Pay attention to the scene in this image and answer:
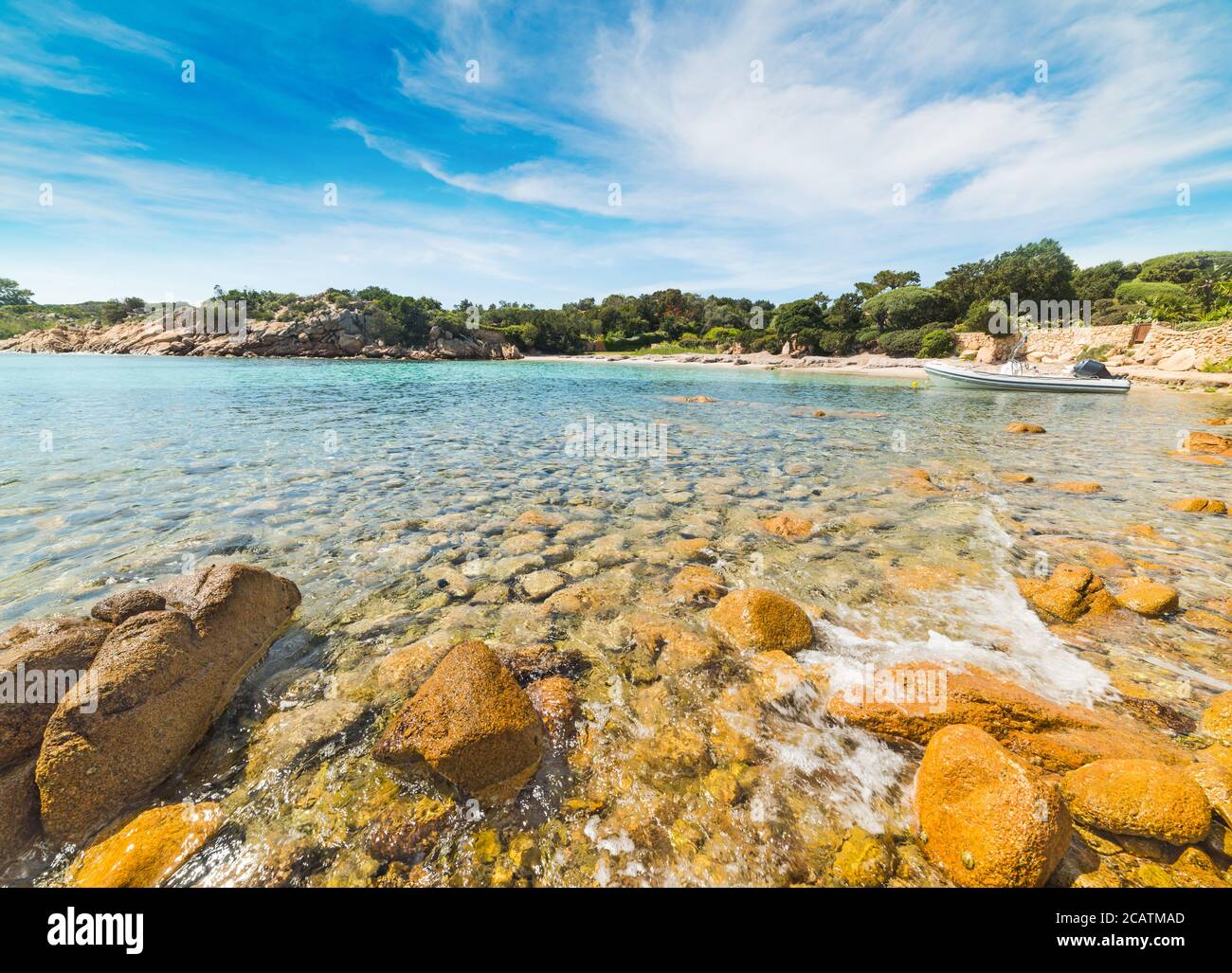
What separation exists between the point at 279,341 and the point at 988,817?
370 feet

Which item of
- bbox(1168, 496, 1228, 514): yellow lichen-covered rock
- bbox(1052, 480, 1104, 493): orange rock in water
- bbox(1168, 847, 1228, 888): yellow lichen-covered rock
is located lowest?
bbox(1168, 847, 1228, 888): yellow lichen-covered rock

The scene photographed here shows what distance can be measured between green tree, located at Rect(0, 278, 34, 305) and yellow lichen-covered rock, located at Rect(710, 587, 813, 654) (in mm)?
224917

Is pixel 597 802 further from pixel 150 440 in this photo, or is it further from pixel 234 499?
pixel 150 440

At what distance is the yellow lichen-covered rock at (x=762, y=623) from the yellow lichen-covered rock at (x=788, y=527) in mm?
2774

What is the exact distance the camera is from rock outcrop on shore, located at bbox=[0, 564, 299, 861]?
2900 millimetres

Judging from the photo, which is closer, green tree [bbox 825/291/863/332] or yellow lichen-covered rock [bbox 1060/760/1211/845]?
yellow lichen-covered rock [bbox 1060/760/1211/845]

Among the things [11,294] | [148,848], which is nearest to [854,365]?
[148,848]

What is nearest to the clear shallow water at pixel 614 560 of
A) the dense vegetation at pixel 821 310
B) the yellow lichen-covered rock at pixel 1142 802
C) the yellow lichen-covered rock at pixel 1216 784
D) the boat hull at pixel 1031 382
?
the yellow lichen-covered rock at pixel 1216 784

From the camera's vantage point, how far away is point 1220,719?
3.80 m

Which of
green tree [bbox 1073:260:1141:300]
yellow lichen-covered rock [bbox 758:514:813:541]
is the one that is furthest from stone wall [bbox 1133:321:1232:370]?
yellow lichen-covered rock [bbox 758:514:813:541]

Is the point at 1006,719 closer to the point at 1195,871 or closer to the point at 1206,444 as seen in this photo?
the point at 1195,871
